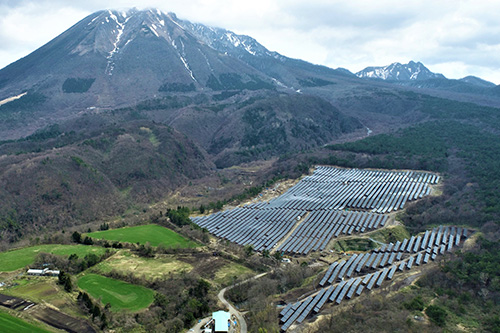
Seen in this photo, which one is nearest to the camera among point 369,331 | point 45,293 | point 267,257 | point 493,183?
point 369,331

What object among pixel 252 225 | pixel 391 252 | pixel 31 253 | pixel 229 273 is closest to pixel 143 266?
pixel 229 273

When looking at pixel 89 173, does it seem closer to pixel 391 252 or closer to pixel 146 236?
pixel 146 236

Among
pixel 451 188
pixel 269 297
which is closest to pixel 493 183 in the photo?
pixel 451 188

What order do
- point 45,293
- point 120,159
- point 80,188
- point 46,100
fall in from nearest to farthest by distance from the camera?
point 45,293, point 80,188, point 120,159, point 46,100

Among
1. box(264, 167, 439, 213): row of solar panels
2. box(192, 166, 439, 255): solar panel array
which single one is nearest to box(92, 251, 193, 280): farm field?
box(192, 166, 439, 255): solar panel array

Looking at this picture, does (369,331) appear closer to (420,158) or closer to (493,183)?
(493,183)

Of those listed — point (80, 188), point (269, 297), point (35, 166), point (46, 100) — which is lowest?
point (269, 297)

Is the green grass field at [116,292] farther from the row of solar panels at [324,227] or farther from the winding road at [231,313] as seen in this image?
the row of solar panels at [324,227]
